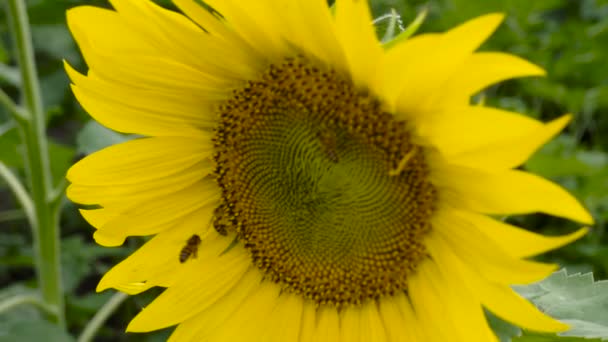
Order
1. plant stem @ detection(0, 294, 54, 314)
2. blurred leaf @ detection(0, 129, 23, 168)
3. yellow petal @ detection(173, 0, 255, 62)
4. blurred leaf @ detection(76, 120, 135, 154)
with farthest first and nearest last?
1. blurred leaf @ detection(0, 129, 23, 168)
2. plant stem @ detection(0, 294, 54, 314)
3. blurred leaf @ detection(76, 120, 135, 154)
4. yellow petal @ detection(173, 0, 255, 62)

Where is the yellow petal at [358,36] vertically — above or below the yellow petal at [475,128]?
above

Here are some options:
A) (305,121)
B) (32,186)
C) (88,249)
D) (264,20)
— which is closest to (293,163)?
(305,121)

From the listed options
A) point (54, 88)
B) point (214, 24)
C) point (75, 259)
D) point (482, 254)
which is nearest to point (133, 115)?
point (214, 24)

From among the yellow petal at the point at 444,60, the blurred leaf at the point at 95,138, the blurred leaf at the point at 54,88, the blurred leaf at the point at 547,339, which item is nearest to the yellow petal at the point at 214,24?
the yellow petal at the point at 444,60

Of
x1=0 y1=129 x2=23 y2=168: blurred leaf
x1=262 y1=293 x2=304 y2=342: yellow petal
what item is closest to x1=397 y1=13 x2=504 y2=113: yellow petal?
x1=262 y1=293 x2=304 y2=342: yellow petal

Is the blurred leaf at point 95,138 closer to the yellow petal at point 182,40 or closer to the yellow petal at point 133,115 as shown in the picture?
the yellow petal at point 133,115

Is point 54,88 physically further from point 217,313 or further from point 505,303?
point 505,303

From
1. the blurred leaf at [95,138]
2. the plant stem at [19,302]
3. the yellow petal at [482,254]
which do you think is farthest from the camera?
the plant stem at [19,302]

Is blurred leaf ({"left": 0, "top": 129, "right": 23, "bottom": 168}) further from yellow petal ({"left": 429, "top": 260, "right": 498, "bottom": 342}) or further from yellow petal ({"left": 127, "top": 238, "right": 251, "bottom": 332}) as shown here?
yellow petal ({"left": 429, "top": 260, "right": 498, "bottom": 342})
